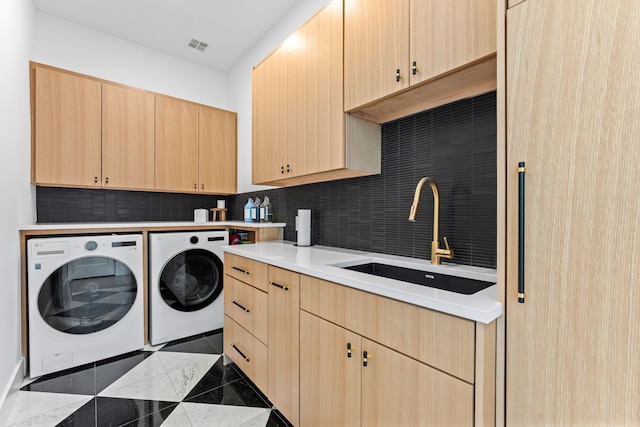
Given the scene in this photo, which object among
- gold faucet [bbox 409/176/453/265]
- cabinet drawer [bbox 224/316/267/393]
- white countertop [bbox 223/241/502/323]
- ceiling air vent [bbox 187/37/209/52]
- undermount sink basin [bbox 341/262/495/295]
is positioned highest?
ceiling air vent [bbox 187/37/209/52]

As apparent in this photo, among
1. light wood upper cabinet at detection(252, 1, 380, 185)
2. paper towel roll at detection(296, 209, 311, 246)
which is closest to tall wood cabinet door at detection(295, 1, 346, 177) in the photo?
light wood upper cabinet at detection(252, 1, 380, 185)

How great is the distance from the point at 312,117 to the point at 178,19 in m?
1.79

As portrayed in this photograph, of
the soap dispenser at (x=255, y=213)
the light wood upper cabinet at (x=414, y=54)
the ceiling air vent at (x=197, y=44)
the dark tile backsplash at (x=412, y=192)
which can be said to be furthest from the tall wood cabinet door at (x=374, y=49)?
the ceiling air vent at (x=197, y=44)

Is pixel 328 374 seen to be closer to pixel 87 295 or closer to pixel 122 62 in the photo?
pixel 87 295

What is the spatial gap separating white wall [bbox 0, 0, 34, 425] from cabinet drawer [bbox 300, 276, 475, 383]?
5.73 ft

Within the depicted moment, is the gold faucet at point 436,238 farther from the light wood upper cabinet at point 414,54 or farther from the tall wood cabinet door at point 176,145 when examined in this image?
the tall wood cabinet door at point 176,145

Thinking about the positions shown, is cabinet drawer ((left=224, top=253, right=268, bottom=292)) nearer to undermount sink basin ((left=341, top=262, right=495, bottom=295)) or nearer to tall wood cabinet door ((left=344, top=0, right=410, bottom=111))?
undermount sink basin ((left=341, top=262, right=495, bottom=295))

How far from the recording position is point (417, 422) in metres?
0.92

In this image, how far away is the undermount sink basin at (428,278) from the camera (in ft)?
4.06

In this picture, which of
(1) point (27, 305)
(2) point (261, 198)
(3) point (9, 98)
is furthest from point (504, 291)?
(1) point (27, 305)

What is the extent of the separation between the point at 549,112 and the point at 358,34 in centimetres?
109

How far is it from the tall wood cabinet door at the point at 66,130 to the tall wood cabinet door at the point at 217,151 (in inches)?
34.5

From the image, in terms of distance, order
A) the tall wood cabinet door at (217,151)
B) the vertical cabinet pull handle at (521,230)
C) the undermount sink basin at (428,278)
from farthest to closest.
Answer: the tall wood cabinet door at (217,151), the undermount sink basin at (428,278), the vertical cabinet pull handle at (521,230)

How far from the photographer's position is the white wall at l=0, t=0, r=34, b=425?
5.18ft
